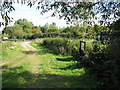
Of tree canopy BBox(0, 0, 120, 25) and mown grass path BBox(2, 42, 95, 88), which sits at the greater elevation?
tree canopy BBox(0, 0, 120, 25)

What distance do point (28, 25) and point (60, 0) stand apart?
5552 cm

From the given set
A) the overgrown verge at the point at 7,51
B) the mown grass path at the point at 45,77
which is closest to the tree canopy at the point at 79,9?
the mown grass path at the point at 45,77

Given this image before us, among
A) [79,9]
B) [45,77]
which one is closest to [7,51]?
[45,77]

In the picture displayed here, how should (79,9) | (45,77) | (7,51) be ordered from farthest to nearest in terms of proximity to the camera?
(7,51), (45,77), (79,9)

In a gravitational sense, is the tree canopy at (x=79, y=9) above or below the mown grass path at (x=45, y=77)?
above

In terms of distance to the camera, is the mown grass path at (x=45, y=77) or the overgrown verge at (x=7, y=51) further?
the overgrown verge at (x=7, y=51)

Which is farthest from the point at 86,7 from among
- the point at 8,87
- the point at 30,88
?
the point at 8,87

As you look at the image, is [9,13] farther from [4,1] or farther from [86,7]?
[86,7]

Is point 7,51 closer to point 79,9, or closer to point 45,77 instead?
point 45,77

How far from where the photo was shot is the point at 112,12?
3.82 metres

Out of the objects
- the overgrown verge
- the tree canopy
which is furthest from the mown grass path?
the overgrown verge

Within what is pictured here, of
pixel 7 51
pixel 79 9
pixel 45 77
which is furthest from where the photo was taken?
pixel 7 51

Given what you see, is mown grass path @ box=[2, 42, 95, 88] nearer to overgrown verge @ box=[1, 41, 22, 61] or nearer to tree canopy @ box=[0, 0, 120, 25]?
tree canopy @ box=[0, 0, 120, 25]

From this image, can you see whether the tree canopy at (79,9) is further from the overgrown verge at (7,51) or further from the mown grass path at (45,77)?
the overgrown verge at (7,51)
